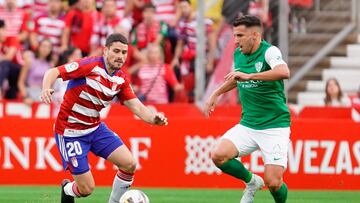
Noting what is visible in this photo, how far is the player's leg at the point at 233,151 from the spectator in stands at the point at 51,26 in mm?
7670

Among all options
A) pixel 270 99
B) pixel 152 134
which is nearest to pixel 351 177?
pixel 152 134

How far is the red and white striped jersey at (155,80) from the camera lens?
1967 cm

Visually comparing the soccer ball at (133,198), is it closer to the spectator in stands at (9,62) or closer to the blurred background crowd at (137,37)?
the blurred background crowd at (137,37)

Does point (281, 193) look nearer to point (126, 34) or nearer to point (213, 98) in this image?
point (213, 98)

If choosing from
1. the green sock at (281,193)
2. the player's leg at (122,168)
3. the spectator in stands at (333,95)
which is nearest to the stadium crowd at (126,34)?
the spectator in stands at (333,95)

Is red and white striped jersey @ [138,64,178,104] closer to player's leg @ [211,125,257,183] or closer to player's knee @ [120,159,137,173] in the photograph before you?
player's leg @ [211,125,257,183]

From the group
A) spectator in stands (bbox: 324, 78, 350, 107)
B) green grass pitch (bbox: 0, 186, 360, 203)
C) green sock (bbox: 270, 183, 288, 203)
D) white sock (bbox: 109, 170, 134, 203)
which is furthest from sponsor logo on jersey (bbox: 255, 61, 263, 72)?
spectator in stands (bbox: 324, 78, 350, 107)

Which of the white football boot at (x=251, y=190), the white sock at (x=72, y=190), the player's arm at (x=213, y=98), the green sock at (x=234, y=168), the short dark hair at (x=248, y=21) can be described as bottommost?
the white football boot at (x=251, y=190)

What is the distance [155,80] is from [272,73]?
7660 mm

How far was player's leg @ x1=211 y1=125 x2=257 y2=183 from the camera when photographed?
12.9 metres

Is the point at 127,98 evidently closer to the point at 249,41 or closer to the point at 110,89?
the point at 110,89

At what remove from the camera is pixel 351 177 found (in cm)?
1752

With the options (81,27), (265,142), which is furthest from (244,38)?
(81,27)

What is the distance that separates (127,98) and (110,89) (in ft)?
1.06
